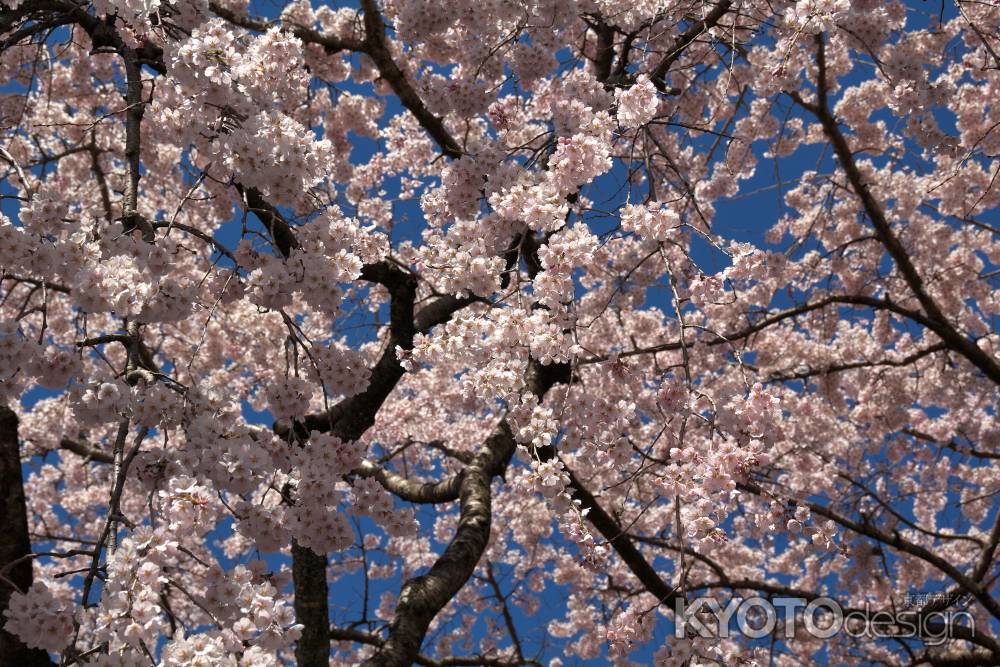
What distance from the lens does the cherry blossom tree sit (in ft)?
8.91

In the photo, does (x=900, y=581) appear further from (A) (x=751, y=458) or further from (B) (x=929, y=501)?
(A) (x=751, y=458)

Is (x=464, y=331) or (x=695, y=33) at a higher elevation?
(x=695, y=33)

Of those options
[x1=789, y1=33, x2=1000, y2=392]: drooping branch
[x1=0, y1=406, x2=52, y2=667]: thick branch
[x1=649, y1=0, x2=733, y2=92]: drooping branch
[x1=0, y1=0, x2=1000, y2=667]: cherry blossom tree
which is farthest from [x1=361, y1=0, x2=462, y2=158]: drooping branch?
[x1=0, y1=406, x2=52, y2=667]: thick branch

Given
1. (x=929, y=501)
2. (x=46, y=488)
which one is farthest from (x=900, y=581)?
(x=46, y=488)

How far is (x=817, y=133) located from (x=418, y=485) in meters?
6.51

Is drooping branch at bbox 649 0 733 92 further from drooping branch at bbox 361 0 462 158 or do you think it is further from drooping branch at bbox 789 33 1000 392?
drooping branch at bbox 789 33 1000 392

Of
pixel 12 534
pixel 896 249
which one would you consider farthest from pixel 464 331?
pixel 896 249

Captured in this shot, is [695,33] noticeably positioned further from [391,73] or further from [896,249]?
[896,249]

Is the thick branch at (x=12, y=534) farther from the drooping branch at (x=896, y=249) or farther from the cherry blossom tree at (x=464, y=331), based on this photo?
the drooping branch at (x=896, y=249)

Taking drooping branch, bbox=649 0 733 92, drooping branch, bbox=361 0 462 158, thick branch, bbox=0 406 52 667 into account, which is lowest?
thick branch, bbox=0 406 52 667

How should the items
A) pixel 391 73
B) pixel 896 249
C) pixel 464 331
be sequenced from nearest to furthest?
1. pixel 464 331
2. pixel 391 73
3. pixel 896 249

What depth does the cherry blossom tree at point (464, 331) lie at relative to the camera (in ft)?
8.91

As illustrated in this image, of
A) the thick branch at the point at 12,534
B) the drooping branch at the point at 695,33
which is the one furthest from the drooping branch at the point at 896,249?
the thick branch at the point at 12,534

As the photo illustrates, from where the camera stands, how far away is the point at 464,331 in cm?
324
